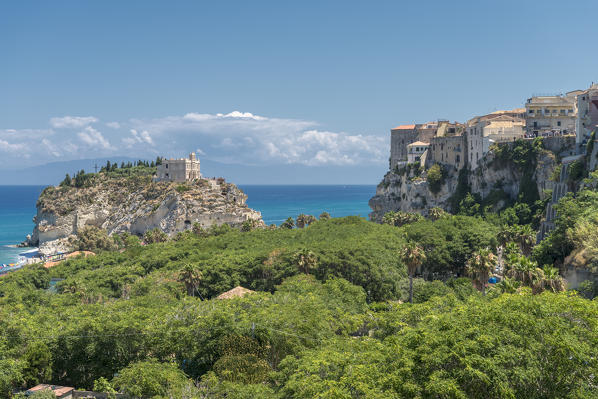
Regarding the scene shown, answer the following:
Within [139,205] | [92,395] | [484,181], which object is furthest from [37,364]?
[139,205]

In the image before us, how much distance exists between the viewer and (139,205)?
122312 millimetres

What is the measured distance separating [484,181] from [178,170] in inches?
2844

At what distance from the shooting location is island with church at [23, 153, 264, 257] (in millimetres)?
116500

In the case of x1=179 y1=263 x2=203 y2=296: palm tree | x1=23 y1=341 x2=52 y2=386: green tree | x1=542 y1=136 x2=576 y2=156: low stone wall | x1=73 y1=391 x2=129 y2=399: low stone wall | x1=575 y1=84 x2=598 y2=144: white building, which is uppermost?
x1=575 y1=84 x2=598 y2=144: white building

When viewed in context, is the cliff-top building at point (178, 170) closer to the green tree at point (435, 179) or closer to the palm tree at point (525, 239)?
the green tree at point (435, 179)

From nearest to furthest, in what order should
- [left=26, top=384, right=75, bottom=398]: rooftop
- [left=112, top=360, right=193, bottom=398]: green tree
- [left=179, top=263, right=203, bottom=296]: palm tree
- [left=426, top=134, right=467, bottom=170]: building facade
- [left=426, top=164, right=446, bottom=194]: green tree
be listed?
[left=112, top=360, right=193, bottom=398]: green tree → [left=26, top=384, right=75, bottom=398]: rooftop → [left=179, top=263, right=203, bottom=296]: palm tree → [left=426, top=134, right=467, bottom=170]: building facade → [left=426, top=164, right=446, bottom=194]: green tree

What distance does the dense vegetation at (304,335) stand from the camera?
20.7m

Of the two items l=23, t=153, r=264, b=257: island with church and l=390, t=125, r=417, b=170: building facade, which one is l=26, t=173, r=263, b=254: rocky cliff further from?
l=390, t=125, r=417, b=170: building facade

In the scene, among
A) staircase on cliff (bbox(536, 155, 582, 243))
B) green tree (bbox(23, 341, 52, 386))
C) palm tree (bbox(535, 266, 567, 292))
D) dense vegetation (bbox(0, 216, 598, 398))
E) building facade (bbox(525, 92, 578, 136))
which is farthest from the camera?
building facade (bbox(525, 92, 578, 136))

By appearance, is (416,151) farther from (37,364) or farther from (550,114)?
(37,364)

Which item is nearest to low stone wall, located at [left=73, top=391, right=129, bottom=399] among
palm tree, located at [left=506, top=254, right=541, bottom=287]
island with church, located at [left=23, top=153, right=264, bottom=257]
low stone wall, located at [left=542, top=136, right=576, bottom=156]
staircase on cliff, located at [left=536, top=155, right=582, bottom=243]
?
palm tree, located at [left=506, top=254, right=541, bottom=287]

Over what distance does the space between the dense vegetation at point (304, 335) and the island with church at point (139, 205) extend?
5994 cm

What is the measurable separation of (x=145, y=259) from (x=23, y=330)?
104 feet

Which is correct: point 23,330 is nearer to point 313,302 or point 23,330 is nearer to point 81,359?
point 81,359
